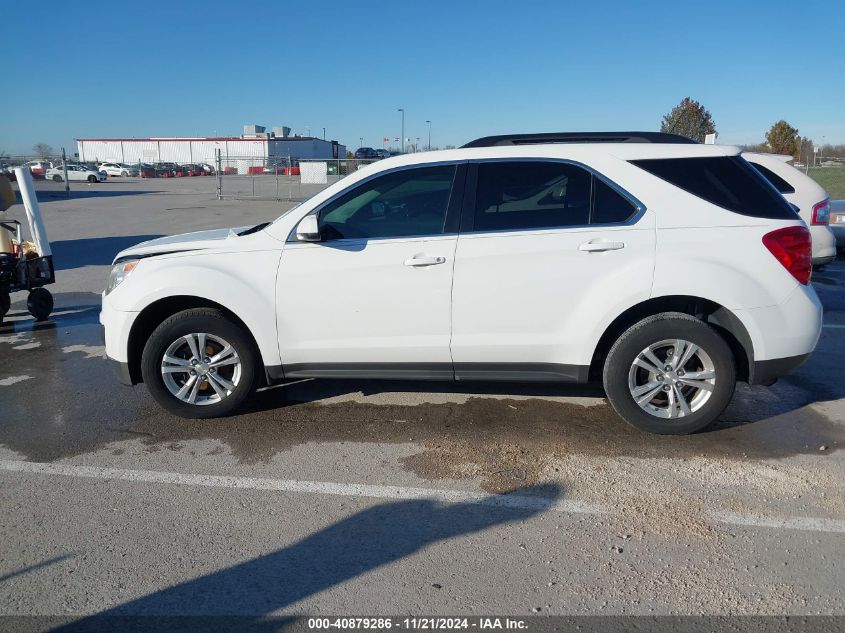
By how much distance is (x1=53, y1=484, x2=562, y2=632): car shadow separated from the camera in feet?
9.21

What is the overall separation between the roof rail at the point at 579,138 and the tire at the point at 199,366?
2206mm

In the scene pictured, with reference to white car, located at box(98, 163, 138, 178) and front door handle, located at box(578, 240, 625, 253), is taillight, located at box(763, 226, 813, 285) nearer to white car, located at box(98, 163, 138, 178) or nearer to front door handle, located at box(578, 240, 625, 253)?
front door handle, located at box(578, 240, 625, 253)

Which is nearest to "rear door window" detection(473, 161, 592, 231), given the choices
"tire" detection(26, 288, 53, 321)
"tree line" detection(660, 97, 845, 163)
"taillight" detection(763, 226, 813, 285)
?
"taillight" detection(763, 226, 813, 285)

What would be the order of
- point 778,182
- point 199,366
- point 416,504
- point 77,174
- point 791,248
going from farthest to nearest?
point 77,174
point 778,182
point 199,366
point 791,248
point 416,504

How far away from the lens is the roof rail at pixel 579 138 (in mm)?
4652

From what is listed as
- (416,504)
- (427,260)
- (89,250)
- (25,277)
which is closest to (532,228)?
(427,260)

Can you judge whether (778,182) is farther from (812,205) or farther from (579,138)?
(579,138)

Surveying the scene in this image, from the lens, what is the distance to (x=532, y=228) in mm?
4410

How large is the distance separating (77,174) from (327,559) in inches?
2176

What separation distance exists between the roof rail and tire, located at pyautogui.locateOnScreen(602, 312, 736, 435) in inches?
49.3

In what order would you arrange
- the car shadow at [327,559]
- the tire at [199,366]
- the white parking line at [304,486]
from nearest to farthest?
the car shadow at [327,559] → the white parking line at [304,486] → the tire at [199,366]

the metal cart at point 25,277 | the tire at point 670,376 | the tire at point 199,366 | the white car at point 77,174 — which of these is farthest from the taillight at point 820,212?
the white car at point 77,174

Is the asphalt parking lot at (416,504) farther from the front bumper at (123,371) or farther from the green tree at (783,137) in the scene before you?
the green tree at (783,137)

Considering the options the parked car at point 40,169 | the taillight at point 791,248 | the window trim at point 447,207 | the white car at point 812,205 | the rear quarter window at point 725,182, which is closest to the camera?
the taillight at point 791,248
